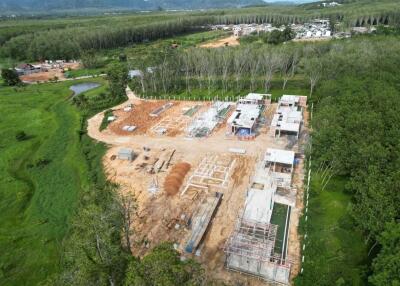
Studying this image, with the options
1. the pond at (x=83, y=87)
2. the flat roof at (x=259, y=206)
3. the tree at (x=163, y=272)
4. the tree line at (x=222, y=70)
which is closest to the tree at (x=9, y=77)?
the pond at (x=83, y=87)

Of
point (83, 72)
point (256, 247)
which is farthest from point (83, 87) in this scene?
point (256, 247)

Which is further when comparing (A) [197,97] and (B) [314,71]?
(A) [197,97]

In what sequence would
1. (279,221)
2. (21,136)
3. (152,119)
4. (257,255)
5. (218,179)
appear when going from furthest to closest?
(152,119) → (21,136) → (218,179) → (279,221) → (257,255)

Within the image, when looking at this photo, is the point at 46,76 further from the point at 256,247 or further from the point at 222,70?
the point at 256,247

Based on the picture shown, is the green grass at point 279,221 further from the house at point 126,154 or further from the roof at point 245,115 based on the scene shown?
the house at point 126,154

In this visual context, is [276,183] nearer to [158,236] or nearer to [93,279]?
[158,236]

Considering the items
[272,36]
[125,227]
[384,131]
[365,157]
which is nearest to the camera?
[125,227]

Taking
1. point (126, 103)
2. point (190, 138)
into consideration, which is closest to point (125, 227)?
point (190, 138)

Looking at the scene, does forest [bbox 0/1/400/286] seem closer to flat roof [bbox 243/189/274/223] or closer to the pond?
the pond

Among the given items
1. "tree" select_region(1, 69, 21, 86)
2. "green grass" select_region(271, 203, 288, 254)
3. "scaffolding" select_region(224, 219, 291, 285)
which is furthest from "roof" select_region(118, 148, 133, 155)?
"tree" select_region(1, 69, 21, 86)
